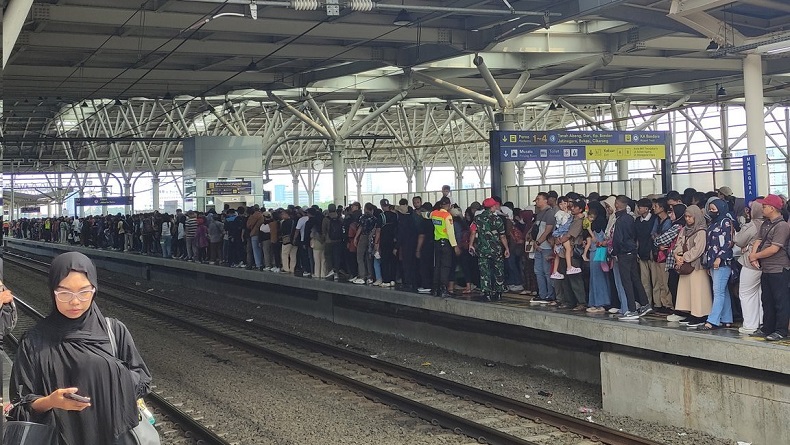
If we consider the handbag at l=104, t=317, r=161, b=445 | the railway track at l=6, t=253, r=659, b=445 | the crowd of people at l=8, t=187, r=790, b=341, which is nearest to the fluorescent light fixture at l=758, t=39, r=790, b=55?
the crowd of people at l=8, t=187, r=790, b=341

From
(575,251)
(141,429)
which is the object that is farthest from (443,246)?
(141,429)

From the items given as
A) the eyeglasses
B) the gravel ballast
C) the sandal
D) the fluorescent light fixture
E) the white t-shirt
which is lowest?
the gravel ballast

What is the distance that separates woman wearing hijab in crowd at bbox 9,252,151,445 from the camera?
3283mm

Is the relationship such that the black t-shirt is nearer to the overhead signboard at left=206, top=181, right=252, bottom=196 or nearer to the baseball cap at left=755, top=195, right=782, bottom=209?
the baseball cap at left=755, top=195, right=782, bottom=209

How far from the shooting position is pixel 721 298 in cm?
889

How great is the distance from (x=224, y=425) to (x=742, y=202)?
26.6 ft

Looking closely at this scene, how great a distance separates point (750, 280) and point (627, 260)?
1.81 m

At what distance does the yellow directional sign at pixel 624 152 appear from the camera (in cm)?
1869

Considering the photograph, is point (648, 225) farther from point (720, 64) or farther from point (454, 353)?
point (720, 64)

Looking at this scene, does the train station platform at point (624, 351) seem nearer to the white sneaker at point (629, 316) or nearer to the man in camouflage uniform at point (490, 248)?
the white sneaker at point (629, 316)

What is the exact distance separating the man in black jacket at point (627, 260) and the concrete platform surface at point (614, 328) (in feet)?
0.74

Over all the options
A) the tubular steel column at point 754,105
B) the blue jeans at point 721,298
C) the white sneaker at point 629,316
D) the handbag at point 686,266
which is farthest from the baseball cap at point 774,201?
the tubular steel column at point 754,105

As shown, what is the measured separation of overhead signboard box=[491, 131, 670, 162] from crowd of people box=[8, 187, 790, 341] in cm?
401

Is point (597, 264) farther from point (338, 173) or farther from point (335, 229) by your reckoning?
point (338, 173)
